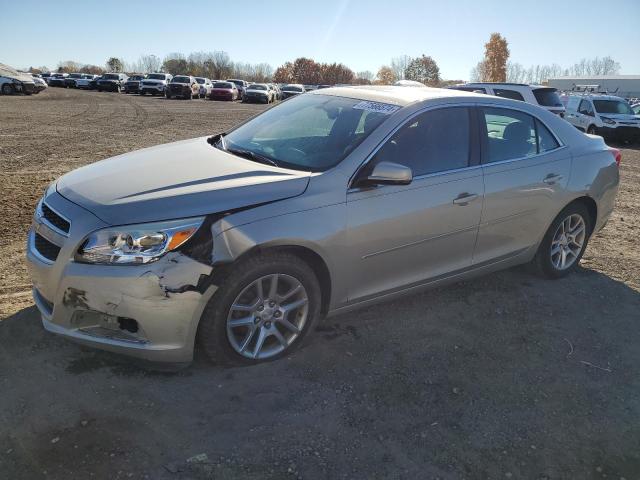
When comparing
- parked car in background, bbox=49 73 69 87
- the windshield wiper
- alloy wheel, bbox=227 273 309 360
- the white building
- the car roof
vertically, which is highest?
the white building

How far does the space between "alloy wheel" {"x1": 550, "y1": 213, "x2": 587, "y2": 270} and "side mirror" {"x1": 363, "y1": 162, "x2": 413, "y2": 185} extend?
2.15 meters

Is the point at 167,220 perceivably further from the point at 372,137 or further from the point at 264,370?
the point at 372,137

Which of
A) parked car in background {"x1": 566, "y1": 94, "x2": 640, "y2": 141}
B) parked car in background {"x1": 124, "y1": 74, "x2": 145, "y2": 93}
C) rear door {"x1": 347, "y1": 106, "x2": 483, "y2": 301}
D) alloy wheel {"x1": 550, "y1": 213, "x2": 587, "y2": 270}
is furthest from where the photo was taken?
parked car in background {"x1": 124, "y1": 74, "x2": 145, "y2": 93}

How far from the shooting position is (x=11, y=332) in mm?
3438

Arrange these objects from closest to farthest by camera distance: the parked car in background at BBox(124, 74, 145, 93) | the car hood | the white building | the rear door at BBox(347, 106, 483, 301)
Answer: the car hood, the rear door at BBox(347, 106, 483, 301), the parked car in background at BBox(124, 74, 145, 93), the white building

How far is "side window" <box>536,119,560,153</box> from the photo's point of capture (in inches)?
176

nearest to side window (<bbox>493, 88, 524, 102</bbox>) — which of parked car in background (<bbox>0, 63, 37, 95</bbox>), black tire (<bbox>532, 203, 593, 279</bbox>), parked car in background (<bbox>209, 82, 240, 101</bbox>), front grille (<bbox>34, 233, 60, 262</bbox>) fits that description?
black tire (<bbox>532, 203, 593, 279</bbox>)

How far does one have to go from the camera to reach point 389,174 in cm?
325

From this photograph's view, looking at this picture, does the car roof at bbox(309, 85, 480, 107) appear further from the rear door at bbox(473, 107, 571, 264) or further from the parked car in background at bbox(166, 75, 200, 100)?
the parked car in background at bbox(166, 75, 200, 100)

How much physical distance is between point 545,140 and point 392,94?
1501mm

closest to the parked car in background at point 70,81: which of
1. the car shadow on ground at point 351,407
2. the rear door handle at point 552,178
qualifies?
the car shadow on ground at point 351,407

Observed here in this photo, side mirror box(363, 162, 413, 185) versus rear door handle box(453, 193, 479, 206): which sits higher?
side mirror box(363, 162, 413, 185)

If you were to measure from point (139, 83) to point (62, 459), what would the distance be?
139ft

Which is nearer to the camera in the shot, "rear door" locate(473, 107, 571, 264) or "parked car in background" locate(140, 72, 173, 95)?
"rear door" locate(473, 107, 571, 264)
